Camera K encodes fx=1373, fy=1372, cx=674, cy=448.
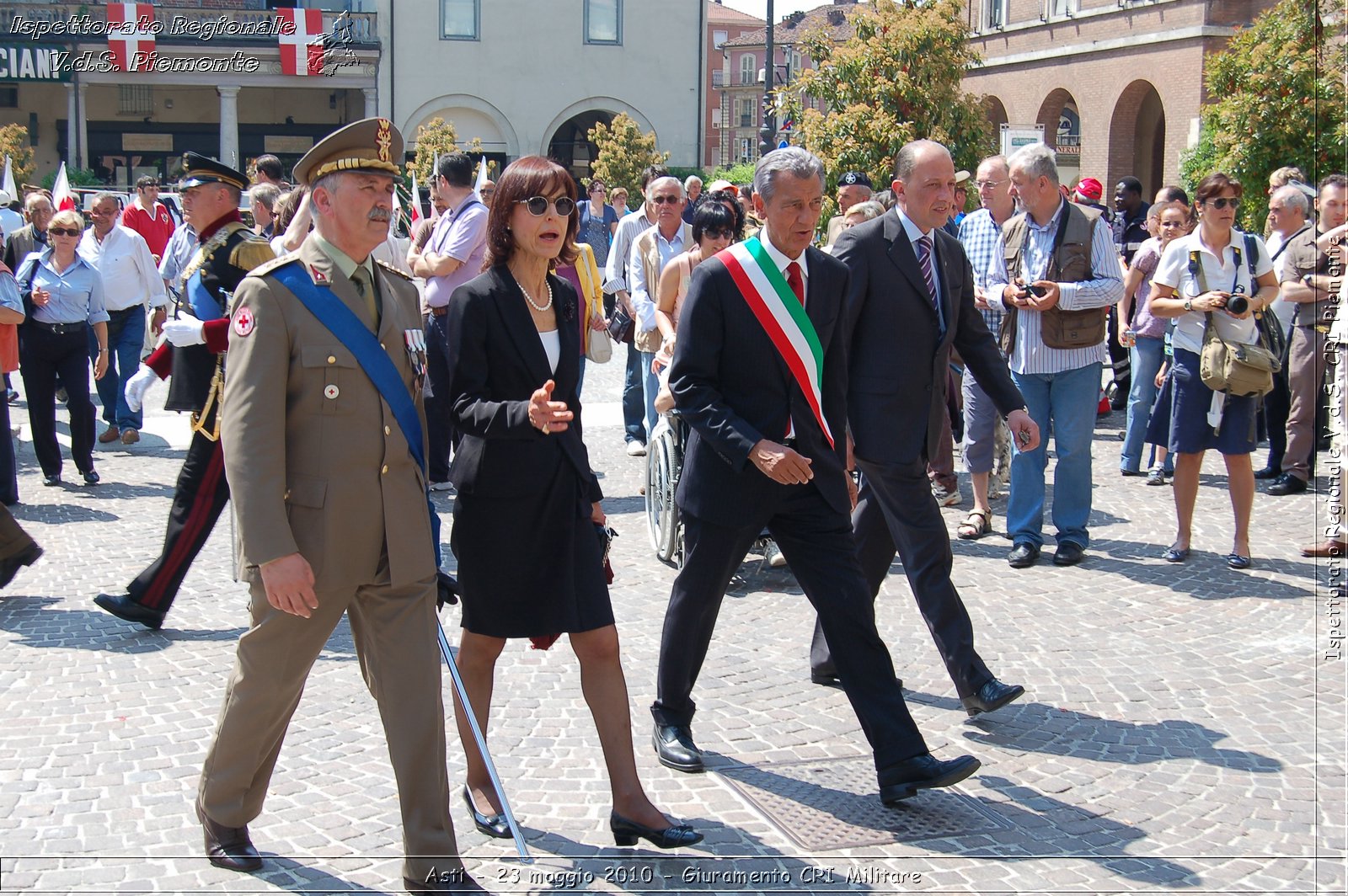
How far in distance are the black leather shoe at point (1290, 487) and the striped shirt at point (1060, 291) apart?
2.77m

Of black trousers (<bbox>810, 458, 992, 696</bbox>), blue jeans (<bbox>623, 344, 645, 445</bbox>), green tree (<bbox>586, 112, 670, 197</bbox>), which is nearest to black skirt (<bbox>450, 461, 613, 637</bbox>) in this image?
black trousers (<bbox>810, 458, 992, 696</bbox>)

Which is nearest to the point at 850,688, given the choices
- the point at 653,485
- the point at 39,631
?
the point at 653,485

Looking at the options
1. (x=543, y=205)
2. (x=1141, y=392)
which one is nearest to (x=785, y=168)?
(x=543, y=205)

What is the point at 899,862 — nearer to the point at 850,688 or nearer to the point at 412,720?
the point at 850,688

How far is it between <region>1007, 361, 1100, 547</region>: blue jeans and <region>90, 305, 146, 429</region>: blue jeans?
775 cm

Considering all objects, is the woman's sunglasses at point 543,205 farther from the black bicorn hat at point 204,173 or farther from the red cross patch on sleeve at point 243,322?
the black bicorn hat at point 204,173

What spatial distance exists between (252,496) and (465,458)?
2.39ft

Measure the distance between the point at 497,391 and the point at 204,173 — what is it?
9.13ft

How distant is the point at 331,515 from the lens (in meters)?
3.61

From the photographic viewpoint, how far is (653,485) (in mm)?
7816

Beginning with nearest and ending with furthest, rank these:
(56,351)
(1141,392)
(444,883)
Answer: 1. (444,883)
2. (56,351)
3. (1141,392)

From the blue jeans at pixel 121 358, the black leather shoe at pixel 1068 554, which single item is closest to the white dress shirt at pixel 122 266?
the blue jeans at pixel 121 358

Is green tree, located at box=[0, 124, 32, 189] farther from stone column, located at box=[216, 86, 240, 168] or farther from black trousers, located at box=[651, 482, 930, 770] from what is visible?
black trousers, located at box=[651, 482, 930, 770]

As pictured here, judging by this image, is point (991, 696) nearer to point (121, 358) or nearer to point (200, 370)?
point (200, 370)
